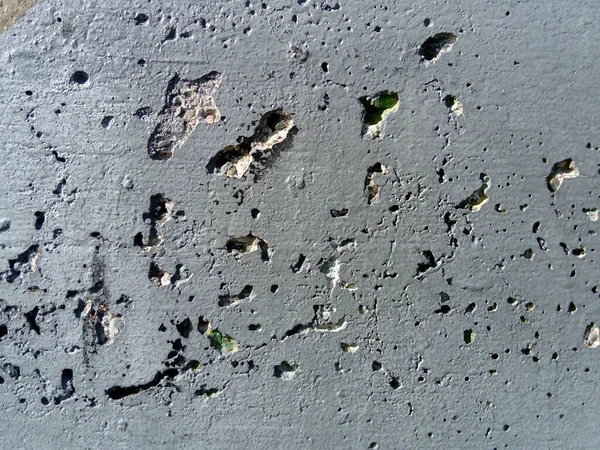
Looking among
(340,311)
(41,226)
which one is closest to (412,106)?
(340,311)

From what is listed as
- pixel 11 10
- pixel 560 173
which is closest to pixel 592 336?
pixel 560 173

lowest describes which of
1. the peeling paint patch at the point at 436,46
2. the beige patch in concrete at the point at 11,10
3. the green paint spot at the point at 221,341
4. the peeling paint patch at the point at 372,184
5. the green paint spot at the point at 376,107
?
the green paint spot at the point at 221,341

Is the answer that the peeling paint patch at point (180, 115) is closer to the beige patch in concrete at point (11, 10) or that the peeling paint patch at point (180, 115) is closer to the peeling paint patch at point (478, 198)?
the beige patch in concrete at point (11, 10)

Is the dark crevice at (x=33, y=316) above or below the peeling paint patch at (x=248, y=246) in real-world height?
below

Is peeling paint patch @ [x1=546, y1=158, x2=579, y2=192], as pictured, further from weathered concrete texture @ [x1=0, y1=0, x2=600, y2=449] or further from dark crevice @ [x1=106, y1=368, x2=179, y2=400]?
dark crevice @ [x1=106, y1=368, x2=179, y2=400]

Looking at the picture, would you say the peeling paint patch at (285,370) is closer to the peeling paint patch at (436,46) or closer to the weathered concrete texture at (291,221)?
the weathered concrete texture at (291,221)

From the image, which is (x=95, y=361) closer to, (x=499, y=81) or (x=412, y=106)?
(x=412, y=106)

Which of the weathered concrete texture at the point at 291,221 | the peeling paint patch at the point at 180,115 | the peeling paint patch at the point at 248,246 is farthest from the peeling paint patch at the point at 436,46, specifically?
the peeling paint patch at the point at 248,246

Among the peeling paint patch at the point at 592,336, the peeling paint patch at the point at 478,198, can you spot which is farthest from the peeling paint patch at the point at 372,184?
the peeling paint patch at the point at 592,336
